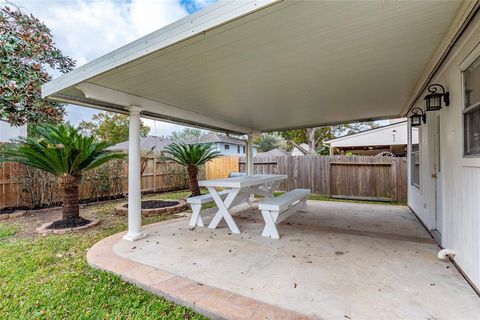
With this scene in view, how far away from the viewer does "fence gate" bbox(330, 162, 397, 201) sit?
7.79 metres

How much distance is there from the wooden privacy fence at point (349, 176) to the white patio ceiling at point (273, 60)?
383cm

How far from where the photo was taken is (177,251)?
10.7ft

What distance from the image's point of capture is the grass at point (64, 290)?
2.03 m

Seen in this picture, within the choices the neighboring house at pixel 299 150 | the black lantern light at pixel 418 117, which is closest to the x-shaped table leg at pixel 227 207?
the black lantern light at pixel 418 117

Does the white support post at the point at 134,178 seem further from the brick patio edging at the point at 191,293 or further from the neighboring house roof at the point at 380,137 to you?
the neighboring house roof at the point at 380,137

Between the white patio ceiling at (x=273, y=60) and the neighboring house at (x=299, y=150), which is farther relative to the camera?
the neighboring house at (x=299, y=150)

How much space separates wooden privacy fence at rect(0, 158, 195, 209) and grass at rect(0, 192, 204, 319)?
321 centimetres

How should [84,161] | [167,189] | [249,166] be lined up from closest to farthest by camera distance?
1. [84,161]
2. [249,166]
3. [167,189]

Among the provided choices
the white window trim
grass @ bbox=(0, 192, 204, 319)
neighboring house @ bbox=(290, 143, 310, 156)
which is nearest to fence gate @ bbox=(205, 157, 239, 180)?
grass @ bbox=(0, 192, 204, 319)

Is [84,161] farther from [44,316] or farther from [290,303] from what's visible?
[290,303]

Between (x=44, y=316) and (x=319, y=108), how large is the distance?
5.00 meters

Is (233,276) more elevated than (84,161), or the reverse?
(84,161)

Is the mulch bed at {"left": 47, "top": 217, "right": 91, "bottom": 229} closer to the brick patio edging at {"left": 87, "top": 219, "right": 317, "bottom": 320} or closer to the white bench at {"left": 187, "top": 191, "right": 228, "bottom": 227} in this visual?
the brick patio edging at {"left": 87, "top": 219, "right": 317, "bottom": 320}

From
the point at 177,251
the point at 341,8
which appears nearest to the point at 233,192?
the point at 177,251
